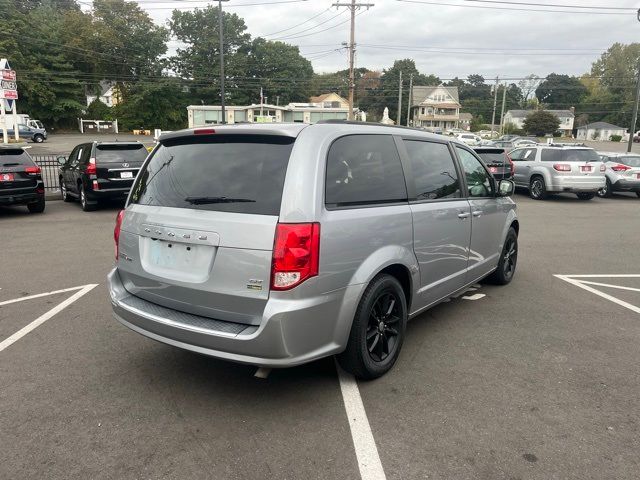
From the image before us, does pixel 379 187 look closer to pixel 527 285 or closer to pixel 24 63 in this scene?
pixel 527 285

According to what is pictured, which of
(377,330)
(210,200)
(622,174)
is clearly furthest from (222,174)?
(622,174)

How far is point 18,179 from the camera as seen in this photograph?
36.0 ft

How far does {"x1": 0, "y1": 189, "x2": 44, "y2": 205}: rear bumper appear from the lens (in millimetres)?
10812

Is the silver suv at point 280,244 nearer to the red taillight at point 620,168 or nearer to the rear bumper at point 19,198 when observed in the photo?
the rear bumper at point 19,198

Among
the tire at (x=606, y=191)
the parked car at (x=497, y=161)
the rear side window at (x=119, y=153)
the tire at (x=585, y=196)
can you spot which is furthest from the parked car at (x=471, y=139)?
the rear side window at (x=119, y=153)

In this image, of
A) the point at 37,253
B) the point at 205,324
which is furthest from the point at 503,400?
the point at 37,253

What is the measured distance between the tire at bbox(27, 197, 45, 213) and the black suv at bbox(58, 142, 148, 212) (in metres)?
0.89

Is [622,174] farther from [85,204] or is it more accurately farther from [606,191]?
[85,204]

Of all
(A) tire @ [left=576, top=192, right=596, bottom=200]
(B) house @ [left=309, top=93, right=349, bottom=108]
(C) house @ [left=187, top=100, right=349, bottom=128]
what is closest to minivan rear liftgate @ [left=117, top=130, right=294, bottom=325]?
(A) tire @ [left=576, top=192, right=596, bottom=200]

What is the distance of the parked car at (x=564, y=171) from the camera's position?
1570 centimetres

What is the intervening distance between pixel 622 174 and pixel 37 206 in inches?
708

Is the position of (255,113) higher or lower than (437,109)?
lower

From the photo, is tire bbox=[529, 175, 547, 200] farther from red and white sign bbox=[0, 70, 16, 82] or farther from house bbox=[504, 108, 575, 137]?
house bbox=[504, 108, 575, 137]

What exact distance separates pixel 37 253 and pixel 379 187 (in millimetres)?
6346
